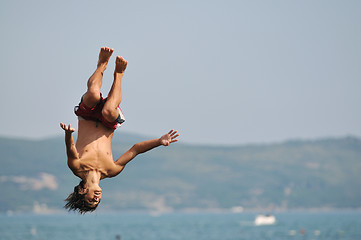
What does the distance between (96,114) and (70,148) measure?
1121 mm

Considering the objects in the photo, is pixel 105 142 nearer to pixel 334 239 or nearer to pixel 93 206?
pixel 93 206

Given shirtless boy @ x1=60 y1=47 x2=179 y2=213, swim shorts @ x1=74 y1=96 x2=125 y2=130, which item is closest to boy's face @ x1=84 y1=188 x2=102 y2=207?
shirtless boy @ x1=60 y1=47 x2=179 y2=213

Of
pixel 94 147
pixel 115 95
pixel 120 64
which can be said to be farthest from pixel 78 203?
pixel 120 64

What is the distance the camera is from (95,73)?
524 inches

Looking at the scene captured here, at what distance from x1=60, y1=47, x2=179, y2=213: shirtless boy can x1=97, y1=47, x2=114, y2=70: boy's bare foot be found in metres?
0.28

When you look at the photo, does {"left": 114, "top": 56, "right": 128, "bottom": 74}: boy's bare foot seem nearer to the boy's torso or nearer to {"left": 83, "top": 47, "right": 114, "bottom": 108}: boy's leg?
{"left": 83, "top": 47, "right": 114, "bottom": 108}: boy's leg

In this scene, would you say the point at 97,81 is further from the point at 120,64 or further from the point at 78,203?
the point at 78,203

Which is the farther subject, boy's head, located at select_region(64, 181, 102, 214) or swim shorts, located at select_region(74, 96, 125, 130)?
swim shorts, located at select_region(74, 96, 125, 130)

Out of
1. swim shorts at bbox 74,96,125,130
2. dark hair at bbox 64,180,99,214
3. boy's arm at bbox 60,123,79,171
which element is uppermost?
swim shorts at bbox 74,96,125,130

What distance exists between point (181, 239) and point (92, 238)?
22735mm

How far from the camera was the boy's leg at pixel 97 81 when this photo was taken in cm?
1284

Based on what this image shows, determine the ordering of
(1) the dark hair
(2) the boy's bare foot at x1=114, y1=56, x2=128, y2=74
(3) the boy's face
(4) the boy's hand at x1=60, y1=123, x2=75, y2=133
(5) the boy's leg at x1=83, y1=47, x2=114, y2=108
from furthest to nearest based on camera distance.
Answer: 1. (2) the boy's bare foot at x1=114, y1=56, x2=128, y2=74
2. (5) the boy's leg at x1=83, y1=47, x2=114, y2=108
3. (1) the dark hair
4. (3) the boy's face
5. (4) the boy's hand at x1=60, y1=123, x2=75, y2=133

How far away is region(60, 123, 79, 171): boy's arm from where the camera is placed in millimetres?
11641

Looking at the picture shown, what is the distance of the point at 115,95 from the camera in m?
13.1
